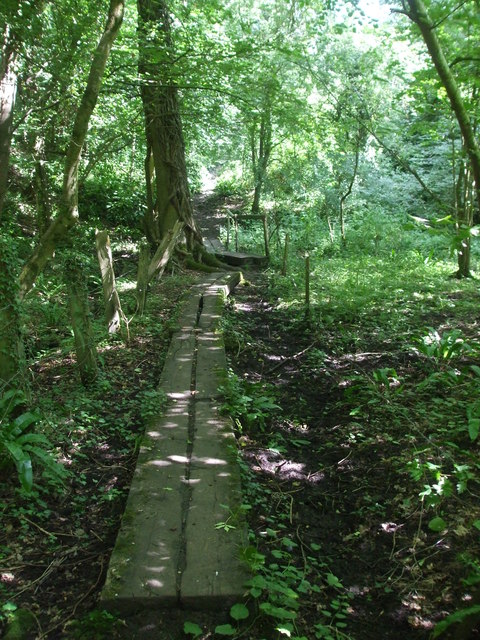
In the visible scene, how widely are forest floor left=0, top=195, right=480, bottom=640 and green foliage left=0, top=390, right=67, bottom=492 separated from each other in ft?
0.45

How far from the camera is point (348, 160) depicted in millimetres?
18234

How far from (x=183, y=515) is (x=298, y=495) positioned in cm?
116

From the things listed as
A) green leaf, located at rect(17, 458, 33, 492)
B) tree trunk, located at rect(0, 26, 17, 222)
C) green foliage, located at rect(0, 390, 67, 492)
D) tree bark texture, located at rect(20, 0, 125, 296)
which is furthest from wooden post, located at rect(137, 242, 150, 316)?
green leaf, located at rect(17, 458, 33, 492)

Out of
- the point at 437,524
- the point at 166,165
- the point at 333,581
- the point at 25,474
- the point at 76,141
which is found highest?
the point at 166,165

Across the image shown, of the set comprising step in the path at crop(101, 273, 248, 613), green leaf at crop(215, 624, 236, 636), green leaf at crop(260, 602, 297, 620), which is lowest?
green leaf at crop(215, 624, 236, 636)

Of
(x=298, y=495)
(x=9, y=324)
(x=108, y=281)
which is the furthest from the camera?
(x=108, y=281)

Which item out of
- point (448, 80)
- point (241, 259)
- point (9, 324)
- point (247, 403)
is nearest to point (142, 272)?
point (247, 403)

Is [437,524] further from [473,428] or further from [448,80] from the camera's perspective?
[448,80]

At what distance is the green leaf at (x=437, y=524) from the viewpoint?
3.33 meters

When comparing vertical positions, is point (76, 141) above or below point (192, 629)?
above

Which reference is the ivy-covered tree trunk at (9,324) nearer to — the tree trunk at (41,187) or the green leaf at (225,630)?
the green leaf at (225,630)

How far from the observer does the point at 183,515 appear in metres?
3.20

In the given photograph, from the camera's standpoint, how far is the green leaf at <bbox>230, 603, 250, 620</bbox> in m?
2.48

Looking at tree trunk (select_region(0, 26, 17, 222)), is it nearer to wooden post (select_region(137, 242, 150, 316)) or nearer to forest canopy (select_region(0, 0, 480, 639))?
forest canopy (select_region(0, 0, 480, 639))
